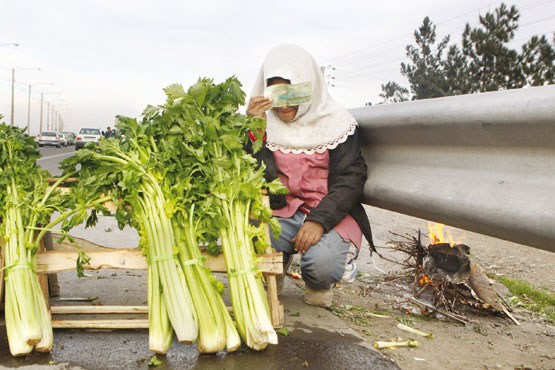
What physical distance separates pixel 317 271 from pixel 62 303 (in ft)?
5.18

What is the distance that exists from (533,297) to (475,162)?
2.03m

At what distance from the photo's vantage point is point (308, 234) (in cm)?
338

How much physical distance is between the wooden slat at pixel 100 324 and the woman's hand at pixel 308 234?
101cm

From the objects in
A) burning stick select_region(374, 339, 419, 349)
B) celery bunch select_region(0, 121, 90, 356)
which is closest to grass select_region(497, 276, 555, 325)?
burning stick select_region(374, 339, 419, 349)

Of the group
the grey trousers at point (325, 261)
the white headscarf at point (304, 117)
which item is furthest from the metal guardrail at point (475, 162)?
the grey trousers at point (325, 261)

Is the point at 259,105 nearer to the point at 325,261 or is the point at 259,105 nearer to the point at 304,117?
the point at 304,117

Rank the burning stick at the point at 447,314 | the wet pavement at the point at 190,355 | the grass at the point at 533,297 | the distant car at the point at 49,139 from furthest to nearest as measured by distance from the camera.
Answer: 1. the distant car at the point at 49,139
2. the grass at the point at 533,297
3. the burning stick at the point at 447,314
4. the wet pavement at the point at 190,355

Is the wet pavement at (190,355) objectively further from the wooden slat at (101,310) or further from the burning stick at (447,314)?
the burning stick at (447,314)

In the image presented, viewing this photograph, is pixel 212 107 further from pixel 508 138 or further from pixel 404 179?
pixel 508 138

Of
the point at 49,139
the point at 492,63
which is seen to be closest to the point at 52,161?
the point at 492,63

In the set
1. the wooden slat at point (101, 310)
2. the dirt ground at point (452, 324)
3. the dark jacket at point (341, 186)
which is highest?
the dark jacket at point (341, 186)

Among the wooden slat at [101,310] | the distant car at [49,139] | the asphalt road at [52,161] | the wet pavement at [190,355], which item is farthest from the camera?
the distant car at [49,139]

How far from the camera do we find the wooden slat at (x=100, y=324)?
2.90 m

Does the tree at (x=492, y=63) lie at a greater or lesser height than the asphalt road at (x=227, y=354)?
greater
